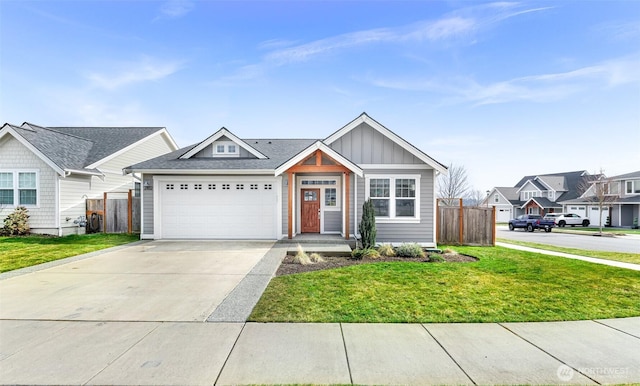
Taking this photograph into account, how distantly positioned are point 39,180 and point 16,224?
225 cm

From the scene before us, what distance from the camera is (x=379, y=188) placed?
12.1 m

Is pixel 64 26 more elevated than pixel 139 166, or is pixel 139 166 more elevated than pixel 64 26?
pixel 64 26

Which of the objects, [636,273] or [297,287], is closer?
[297,287]

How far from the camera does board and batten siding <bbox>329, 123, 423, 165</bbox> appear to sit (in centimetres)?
1213

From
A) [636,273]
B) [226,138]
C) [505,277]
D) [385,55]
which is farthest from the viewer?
[385,55]

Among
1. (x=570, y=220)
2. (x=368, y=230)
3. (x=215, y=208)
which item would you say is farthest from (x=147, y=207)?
(x=570, y=220)

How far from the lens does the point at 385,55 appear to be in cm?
1547

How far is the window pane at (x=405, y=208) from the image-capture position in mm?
12133

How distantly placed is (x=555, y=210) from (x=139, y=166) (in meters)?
48.9

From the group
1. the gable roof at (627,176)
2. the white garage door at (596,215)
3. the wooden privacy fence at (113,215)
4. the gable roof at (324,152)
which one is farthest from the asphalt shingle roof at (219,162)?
the white garage door at (596,215)

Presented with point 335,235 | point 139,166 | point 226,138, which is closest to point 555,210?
point 335,235

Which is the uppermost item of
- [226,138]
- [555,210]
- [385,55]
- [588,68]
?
[385,55]

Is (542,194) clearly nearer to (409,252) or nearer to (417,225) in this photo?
(417,225)

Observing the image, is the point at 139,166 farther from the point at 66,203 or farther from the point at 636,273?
the point at 636,273
